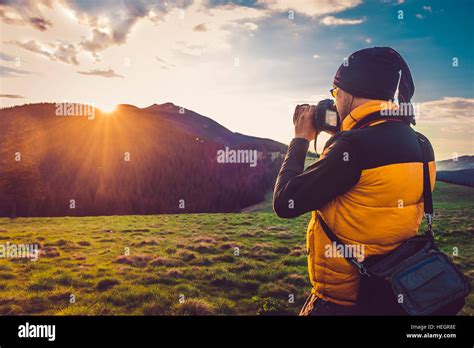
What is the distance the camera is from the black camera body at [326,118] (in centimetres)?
286

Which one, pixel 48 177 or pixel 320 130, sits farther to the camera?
pixel 48 177

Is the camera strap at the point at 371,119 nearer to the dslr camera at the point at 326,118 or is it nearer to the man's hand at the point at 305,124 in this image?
the dslr camera at the point at 326,118

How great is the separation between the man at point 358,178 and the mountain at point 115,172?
689 inches

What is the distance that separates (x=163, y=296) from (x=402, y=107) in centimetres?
637

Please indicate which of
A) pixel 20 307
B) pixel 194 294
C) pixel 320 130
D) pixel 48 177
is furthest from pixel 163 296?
pixel 48 177

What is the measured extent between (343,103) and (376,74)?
12.1 inches

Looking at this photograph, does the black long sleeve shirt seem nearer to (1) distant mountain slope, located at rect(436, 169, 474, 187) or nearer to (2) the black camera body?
(2) the black camera body

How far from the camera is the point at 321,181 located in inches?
96.3

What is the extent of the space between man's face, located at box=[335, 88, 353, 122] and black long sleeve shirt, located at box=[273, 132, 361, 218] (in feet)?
1.12

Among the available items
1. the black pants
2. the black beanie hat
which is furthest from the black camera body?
the black pants

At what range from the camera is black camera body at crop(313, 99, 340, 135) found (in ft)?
9.39
